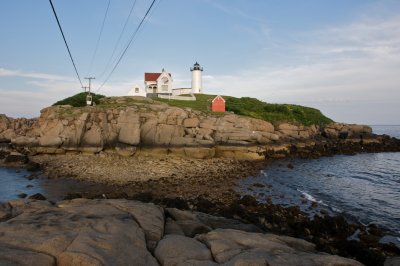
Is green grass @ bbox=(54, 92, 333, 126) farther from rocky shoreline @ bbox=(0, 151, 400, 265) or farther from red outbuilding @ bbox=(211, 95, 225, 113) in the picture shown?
rocky shoreline @ bbox=(0, 151, 400, 265)

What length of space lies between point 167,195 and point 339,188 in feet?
50.6

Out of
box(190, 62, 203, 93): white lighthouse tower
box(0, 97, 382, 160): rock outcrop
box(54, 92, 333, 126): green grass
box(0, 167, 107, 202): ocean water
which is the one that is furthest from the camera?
box(190, 62, 203, 93): white lighthouse tower

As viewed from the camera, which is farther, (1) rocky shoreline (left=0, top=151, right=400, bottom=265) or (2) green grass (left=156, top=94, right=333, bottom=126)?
(2) green grass (left=156, top=94, right=333, bottom=126)

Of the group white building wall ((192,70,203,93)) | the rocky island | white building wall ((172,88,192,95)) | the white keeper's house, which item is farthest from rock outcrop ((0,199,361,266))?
white building wall ((172,88,192,95))

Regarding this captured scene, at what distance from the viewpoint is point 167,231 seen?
1141cm

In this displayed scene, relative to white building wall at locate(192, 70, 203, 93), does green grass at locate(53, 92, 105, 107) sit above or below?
below

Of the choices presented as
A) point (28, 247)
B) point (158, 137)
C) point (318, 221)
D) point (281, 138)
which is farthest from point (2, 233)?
point (281, 138)

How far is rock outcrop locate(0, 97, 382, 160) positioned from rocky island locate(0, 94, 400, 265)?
0.46 ft

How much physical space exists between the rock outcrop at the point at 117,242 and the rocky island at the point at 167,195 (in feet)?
0.11

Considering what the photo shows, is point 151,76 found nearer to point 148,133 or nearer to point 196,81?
point 196,81

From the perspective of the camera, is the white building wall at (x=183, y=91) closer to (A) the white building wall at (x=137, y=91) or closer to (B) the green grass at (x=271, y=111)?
(A) the white building wall at (x=137, y=91)

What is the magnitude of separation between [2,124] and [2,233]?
6238cm

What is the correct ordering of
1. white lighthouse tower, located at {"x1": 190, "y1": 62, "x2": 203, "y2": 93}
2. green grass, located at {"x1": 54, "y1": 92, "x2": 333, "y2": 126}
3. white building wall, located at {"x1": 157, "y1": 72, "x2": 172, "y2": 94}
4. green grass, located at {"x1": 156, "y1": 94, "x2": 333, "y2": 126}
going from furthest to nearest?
white lighthouse tower, located at {"x1": 190, "y1": 62, "x2": 203, "y2": 93} → white building wall, located at {"x1": 157, "y1": 72, "x2": 172, "y2": 94} → green grass, located at {"x1": 156, "y1": 94, "x2": 333, "y2": 126} → green grass, located at {"x1": 54, "y1": 92, "x2": 333, "y2": 126}

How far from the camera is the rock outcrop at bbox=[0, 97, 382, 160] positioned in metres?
40.4
